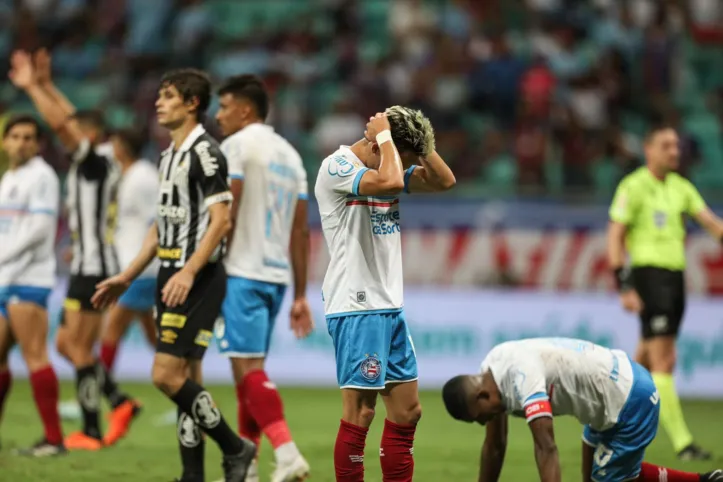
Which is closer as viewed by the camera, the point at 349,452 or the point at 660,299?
the point at 349,452

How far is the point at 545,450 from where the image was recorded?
5895 millimetres

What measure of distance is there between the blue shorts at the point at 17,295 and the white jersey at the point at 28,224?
4cm

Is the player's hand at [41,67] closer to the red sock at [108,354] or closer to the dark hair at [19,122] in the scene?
the dark hair at [19,122]

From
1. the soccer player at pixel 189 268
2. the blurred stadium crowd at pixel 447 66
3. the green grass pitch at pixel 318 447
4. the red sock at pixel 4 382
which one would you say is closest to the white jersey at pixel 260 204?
the soccer player at pixel 189 268

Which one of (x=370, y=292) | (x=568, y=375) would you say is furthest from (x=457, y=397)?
(x=370, y=292)

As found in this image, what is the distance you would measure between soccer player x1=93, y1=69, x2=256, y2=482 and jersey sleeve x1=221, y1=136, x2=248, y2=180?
1.82 feet

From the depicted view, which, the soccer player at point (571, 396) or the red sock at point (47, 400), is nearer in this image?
the soccer player at point (571, 396)

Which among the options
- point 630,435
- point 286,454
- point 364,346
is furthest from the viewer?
point 286,454

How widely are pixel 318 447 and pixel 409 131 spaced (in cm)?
397

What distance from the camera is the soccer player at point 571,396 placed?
20.8 ft

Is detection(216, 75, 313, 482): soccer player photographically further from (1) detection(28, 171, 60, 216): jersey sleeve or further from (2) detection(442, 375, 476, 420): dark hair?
(1) detection(28, 171, 60, 216): jersey sleeve

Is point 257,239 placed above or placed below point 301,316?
above

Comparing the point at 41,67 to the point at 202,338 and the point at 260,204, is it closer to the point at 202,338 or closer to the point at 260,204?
the point at 260,204

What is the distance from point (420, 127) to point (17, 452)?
4.41m
